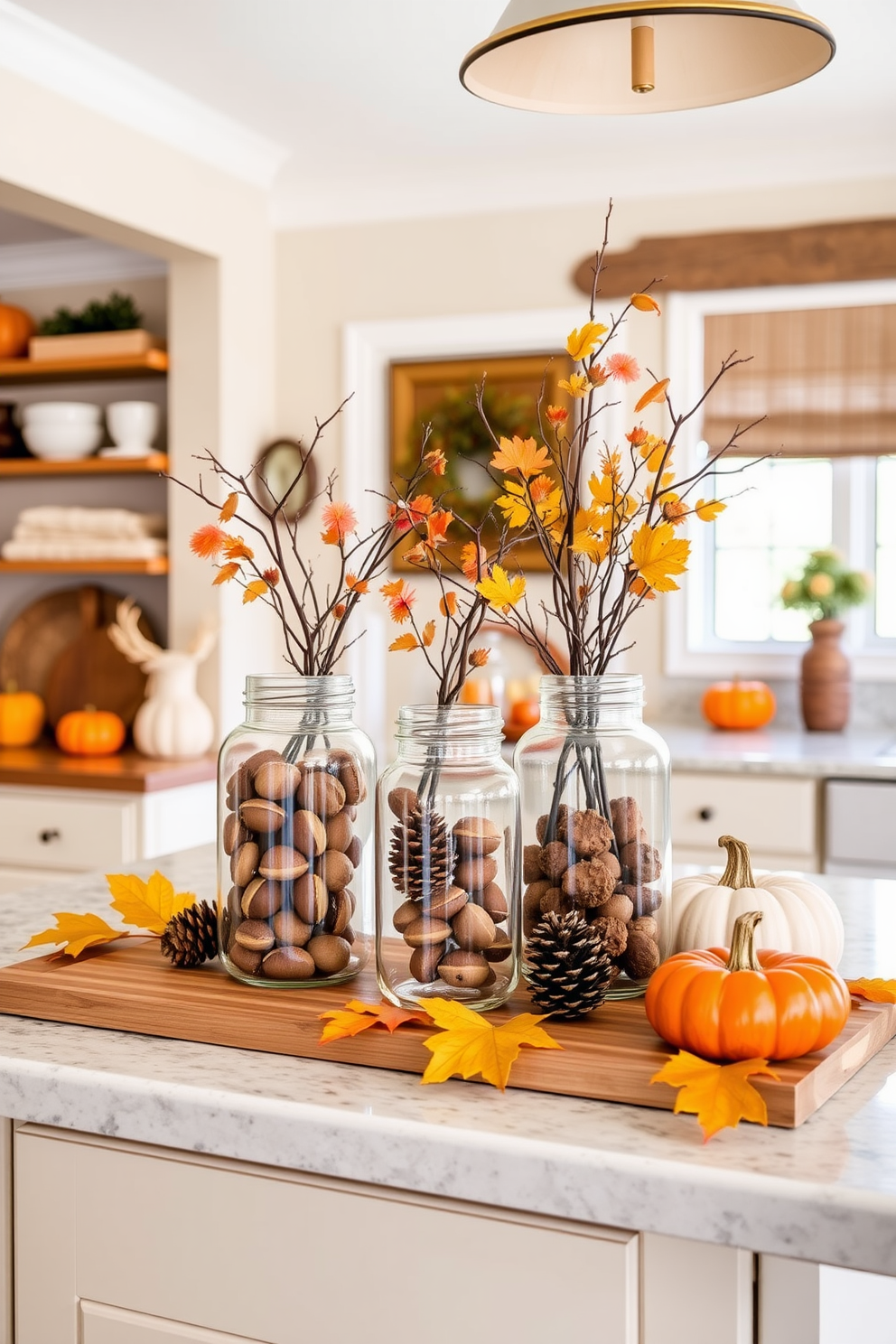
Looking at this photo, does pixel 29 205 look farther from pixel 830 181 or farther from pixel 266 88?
pixel 830 181

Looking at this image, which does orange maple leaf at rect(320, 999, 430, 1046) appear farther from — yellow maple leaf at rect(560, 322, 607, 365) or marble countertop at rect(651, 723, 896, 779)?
marble countertop at rect(651, 723, 896, 779)

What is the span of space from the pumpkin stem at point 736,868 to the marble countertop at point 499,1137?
0.18 m

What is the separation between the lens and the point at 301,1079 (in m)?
1.02

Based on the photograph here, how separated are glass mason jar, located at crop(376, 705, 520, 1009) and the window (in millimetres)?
2776

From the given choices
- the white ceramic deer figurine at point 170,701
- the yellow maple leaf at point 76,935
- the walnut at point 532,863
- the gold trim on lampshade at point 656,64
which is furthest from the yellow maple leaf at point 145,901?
the white ceramic deer figurine at point 170,701

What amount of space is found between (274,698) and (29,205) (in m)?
2.59

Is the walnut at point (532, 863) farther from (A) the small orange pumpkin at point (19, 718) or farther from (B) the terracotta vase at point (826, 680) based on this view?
(A) the small orange pumpkin at point (19, 718)

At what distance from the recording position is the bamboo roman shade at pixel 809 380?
3.73 meters

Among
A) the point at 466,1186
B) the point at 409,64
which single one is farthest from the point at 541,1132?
the point at 409,64

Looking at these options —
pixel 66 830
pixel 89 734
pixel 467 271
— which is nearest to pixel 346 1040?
pixel 66 830

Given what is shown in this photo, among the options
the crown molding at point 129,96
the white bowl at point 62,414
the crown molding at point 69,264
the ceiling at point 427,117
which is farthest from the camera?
the crown molding at point 69,264

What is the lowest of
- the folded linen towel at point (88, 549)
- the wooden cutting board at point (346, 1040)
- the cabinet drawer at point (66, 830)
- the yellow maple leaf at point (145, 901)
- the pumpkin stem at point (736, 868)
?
the cabinet drawer at point (66, 830)

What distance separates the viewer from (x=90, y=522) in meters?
4.06

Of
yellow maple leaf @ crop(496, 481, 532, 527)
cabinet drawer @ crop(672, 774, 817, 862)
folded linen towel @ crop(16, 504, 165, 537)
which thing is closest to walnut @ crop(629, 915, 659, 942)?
yellow maple leaf @ crop(496, 481, 532, 527)
